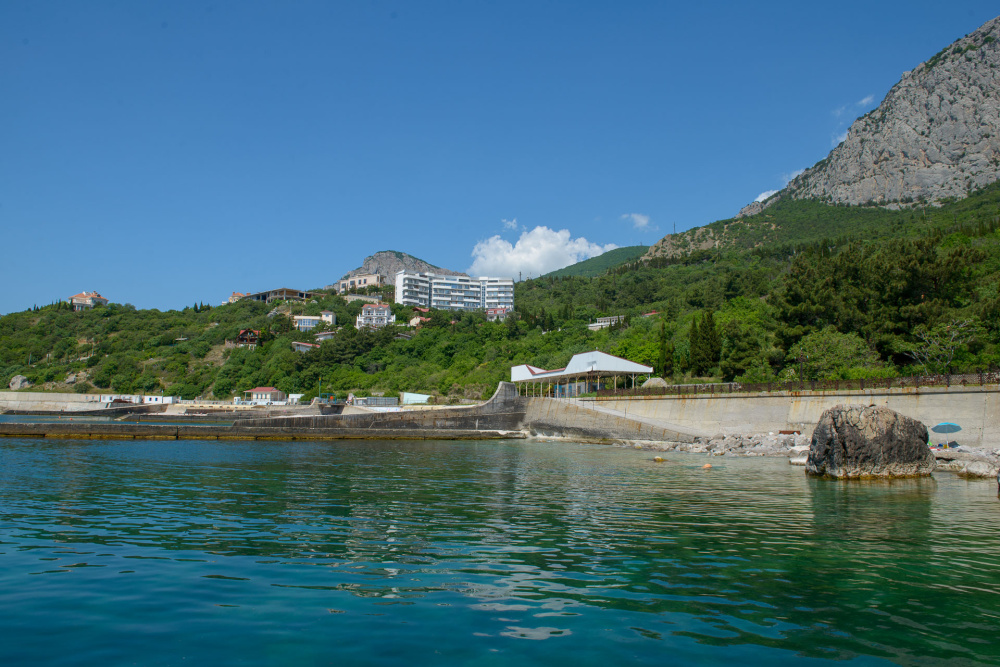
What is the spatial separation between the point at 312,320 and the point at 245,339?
1676 cm

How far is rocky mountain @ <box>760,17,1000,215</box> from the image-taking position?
353 feet

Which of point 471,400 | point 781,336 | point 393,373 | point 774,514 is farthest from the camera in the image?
point 393,373

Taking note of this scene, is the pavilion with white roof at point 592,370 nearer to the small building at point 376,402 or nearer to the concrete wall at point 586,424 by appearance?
the concrete wall at point 586,424

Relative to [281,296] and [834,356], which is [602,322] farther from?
[281,296]

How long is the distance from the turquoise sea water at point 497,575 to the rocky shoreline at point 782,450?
3.65 m

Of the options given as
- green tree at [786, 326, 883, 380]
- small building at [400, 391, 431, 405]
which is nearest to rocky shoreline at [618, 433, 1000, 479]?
green tree at [786, 326, 883, 380]

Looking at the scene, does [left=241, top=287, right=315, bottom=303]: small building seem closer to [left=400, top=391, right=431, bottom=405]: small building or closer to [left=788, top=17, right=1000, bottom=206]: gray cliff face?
[left=400, top=391, right=431, bottom=405]: small building

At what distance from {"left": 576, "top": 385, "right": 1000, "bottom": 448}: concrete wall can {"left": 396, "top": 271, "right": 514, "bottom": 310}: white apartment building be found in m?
125

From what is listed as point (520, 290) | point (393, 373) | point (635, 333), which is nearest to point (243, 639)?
point (635, 333)

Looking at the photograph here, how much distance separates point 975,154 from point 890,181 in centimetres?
1616

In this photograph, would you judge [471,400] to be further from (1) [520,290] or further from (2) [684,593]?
(1) [520,290]

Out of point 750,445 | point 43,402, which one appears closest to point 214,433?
point 750,445

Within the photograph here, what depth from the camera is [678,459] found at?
25.3m

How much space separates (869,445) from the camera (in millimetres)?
17656
